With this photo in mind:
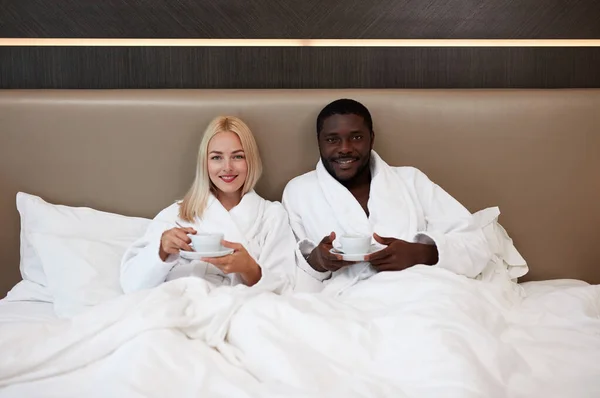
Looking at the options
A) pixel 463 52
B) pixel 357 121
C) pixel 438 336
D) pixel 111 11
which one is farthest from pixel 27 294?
pixel 463 52

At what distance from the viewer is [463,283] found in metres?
1.82

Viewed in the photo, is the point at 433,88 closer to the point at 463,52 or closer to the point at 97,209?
the point at 463,52

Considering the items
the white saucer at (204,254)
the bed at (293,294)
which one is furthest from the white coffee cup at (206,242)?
the bed at (293,294)

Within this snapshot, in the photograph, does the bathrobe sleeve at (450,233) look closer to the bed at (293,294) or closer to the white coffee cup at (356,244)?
the bed at (293,294)

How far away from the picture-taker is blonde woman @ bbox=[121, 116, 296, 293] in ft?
6.42

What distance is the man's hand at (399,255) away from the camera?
76.2 inches

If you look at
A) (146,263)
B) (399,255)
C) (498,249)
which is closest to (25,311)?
(146,263)

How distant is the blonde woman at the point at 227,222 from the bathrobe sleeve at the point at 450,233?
49cm

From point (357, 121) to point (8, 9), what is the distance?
4.78ft

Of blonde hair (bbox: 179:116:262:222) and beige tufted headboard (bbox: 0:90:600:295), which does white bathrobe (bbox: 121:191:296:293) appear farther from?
beige tufted headboard (bbox: 0:90:600:295)

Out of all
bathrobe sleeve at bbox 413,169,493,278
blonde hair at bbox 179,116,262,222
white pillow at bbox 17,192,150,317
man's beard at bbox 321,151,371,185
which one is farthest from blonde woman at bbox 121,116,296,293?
bathrobe sleeve at bbox 413,169,493,278

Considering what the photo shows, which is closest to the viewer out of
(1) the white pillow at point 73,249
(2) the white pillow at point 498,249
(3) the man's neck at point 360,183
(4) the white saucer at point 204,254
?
(4) the white saucer at point 204,254

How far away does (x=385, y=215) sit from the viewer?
84.0 inches

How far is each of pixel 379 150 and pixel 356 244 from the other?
650 millimetres
